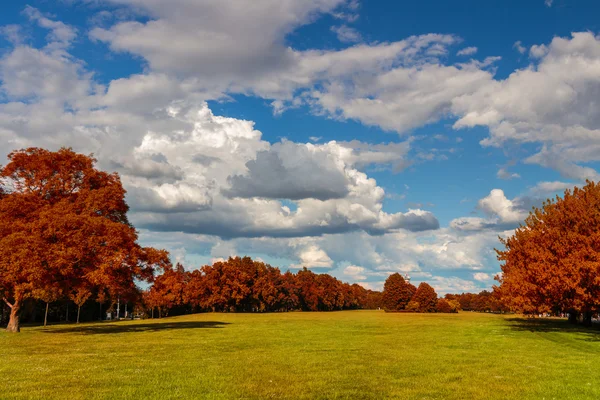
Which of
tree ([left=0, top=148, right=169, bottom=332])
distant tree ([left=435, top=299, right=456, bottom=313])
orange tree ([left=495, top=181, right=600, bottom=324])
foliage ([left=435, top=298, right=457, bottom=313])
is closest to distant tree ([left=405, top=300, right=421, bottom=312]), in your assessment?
foliage ([left=435, top=298, right=457, bottom=313])

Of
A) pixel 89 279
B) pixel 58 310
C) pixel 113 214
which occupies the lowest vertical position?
pixel 58 310

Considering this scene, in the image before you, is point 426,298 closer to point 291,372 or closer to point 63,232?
point 63,232

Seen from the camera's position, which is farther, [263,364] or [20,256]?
[20,256]

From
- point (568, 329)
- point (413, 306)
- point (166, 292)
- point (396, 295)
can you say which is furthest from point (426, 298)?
point (568, 329)

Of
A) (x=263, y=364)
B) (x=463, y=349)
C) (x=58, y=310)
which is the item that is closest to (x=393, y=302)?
(x=58, y=310)

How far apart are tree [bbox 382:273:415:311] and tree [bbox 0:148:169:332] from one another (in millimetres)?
128684

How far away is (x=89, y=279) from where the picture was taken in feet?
122

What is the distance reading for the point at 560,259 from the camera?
3950cm

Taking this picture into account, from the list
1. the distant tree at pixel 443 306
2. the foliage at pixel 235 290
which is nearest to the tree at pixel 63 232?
the foliage at pixel 235 290

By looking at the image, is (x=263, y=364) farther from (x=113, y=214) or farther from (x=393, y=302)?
(x=393, y=302)

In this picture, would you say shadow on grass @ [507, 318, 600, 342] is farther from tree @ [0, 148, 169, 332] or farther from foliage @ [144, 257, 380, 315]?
foliage @ [144, 257, 380, 315]

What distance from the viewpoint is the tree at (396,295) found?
16223 centimetres

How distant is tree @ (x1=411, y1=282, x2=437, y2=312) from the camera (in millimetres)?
157750

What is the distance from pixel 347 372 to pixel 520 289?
29.6 m
